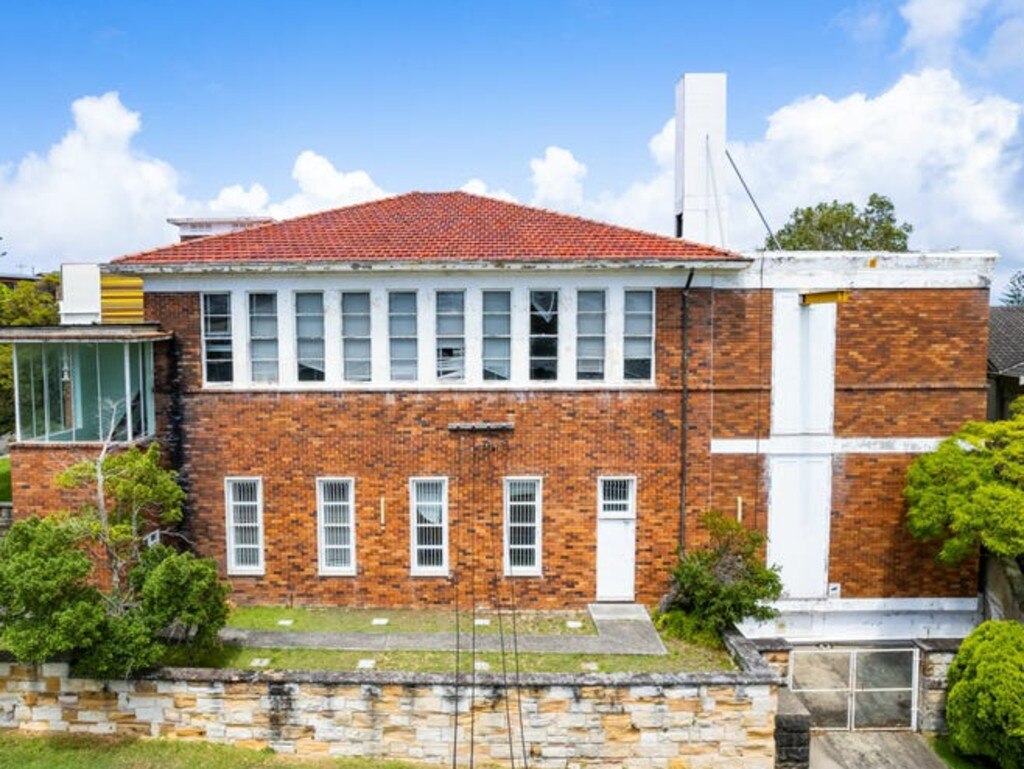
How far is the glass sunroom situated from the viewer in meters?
12.9

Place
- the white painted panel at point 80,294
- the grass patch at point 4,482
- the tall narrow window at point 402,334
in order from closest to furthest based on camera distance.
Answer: the tall narrow window at point 402,334 < the white painted panel at point 80,294 < the grass patch at point 4,482

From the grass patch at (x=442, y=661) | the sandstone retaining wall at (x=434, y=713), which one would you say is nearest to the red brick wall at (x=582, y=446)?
the grass patch at (x=442, y=661)

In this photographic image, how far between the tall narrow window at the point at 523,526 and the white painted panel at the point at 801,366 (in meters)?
4.68

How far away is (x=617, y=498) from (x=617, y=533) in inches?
25.6

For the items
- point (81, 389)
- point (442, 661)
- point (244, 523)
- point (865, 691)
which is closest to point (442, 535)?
point (442, 661)

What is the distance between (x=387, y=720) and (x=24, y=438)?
796cm

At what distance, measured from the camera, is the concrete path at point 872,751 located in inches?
464

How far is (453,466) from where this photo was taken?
14008 millimetres

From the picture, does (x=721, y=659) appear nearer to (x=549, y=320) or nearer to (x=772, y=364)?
(x=772, y=364)

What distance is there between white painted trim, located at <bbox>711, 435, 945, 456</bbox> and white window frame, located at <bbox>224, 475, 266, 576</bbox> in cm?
851

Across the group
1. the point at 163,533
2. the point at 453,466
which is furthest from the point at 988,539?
the point at 163,533

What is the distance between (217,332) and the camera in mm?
14016

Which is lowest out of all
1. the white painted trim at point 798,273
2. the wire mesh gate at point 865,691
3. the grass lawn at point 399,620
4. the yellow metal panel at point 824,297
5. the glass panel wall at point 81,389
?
the wire mesh gate at point 865,691

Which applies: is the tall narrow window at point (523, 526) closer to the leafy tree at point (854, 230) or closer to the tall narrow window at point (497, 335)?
the tall narrow window at point (497, 335)
